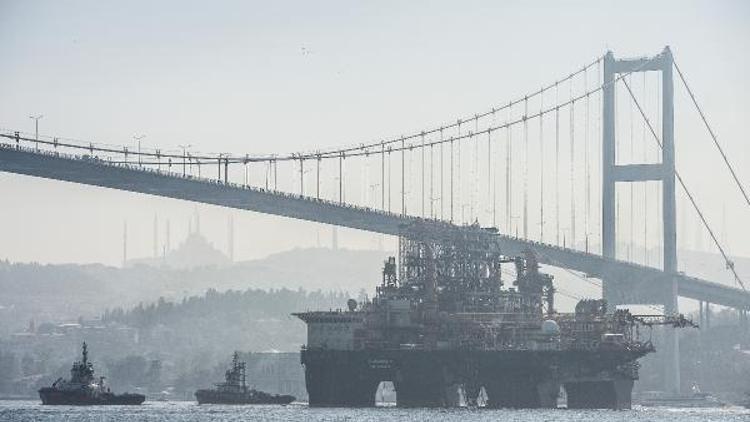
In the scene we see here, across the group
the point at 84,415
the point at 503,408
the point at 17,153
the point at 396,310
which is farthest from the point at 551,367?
the point at 17,153

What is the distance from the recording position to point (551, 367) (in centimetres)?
18025

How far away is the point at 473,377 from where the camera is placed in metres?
183

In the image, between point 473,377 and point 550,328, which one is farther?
point 550,328

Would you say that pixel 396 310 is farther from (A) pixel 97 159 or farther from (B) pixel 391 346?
(A) pixel 97 159

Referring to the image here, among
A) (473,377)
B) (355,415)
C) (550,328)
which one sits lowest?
(355,415)

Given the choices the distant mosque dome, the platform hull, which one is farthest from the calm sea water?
the distant mosque dome

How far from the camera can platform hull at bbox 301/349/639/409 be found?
181 meters

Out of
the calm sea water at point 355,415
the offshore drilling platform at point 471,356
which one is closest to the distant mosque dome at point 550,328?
the offshore drilling platform at point 471,356

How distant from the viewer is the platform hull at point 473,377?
181125 mm

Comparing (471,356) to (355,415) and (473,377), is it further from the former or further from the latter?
(355,415)

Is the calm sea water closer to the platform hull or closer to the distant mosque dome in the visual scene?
the platform hull

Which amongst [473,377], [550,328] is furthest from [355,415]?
[550,328]

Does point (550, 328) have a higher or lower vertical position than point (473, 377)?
higher

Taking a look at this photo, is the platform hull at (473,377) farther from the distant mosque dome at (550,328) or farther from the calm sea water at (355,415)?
the distant mosque dome at (550,328)
